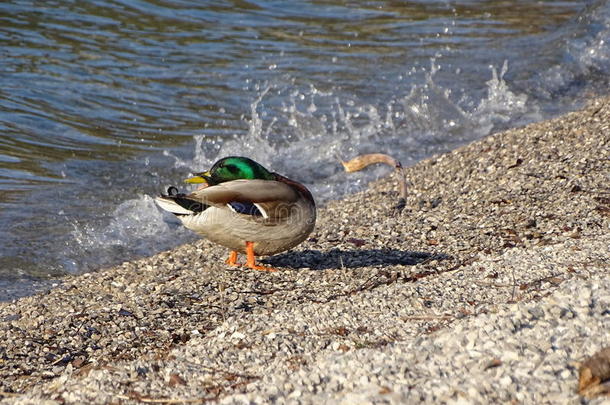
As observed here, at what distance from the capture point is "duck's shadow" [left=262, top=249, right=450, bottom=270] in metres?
5.96

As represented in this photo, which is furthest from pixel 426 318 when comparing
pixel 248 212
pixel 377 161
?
pixel 377 161

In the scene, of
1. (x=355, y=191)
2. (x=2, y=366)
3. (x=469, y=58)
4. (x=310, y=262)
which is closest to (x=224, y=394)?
(x=2, y=366)

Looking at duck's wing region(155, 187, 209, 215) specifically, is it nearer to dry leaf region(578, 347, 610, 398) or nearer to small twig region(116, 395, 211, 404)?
small twig region(116, 395, 211, 404)

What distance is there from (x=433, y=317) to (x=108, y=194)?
187 inches

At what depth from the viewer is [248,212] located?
567cm

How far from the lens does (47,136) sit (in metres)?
9.88

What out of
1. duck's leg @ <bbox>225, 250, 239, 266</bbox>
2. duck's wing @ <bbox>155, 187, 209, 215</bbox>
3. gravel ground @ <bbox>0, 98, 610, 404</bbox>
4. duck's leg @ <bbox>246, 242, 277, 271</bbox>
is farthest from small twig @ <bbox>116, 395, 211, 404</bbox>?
duck's leg @ <bbox>225, 250, 239, 266</bbox>

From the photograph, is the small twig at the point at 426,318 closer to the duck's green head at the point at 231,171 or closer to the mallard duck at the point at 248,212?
the mallard duck at the point at 248,212

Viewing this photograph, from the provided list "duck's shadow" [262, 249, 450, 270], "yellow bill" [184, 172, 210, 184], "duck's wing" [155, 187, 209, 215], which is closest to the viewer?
"duck's wing" [155, 187, 209, 215]

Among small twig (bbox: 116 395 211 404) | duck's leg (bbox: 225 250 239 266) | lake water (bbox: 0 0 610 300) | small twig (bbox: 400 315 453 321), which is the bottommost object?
lake water (bbox: 0 0 610 300)

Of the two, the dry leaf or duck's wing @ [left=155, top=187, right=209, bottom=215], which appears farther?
duck's wing @ [left=155, top=187, right=209, bottom=215]

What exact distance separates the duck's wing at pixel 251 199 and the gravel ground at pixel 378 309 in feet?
1.42

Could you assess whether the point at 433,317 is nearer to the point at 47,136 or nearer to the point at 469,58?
the point at 47,136

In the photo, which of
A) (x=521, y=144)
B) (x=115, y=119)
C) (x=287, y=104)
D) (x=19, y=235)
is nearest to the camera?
(x=19, y=235)
